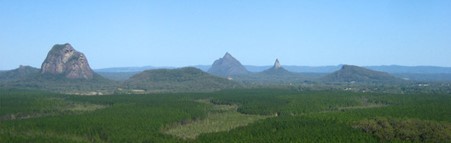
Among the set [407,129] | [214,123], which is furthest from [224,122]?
[407,129]

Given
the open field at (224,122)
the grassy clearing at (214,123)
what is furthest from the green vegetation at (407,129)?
the grassy clearing at (214,123)

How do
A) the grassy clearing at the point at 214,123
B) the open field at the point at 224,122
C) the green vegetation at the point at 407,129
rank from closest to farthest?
the green vegetation at the point at 407,129 → the open field at the point at 224,122 → the grassy clearing at the point at 214,123

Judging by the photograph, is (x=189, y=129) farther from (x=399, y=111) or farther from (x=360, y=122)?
(x=399, y=111)

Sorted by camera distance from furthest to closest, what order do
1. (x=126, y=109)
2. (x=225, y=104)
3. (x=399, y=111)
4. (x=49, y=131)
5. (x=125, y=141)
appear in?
(x=225, y=104)
(x=126, y=109)
(x=399, y=111)
(x=49, y=131)
(x=125, y=141)

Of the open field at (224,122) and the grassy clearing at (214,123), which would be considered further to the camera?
the grassy clearing at (214,123)

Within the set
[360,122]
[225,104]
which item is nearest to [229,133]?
[360,122]

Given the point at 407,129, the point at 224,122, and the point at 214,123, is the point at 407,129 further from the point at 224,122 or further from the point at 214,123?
the point at 214,123

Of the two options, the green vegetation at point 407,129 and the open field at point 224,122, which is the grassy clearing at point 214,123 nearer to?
the open field at point 224,122
